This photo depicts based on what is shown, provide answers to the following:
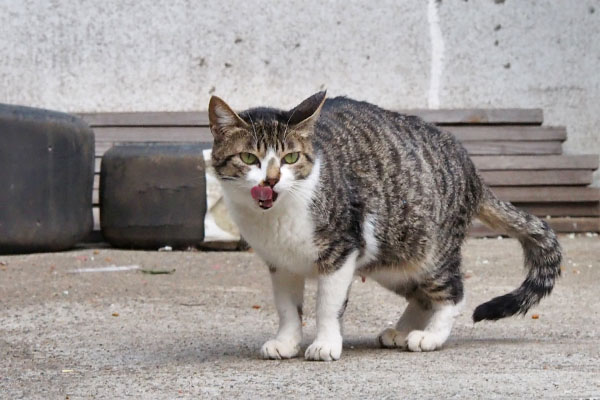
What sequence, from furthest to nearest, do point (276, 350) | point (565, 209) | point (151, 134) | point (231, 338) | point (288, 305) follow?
point (565, 209), point (151, 134), point (231, 338), point (288, 305), point (276, 350)

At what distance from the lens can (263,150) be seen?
336 centimetres

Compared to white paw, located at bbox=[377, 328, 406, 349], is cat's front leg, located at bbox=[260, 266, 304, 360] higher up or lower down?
higher up

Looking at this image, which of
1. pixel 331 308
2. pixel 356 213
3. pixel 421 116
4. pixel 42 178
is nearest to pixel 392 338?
pixel 331 308

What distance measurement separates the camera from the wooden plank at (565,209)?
337 inches

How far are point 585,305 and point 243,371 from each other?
2458 millimetres

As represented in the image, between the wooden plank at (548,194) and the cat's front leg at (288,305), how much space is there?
5136 mm

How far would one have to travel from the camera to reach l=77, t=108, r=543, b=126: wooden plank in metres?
8.33

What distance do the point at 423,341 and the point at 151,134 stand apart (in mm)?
5064

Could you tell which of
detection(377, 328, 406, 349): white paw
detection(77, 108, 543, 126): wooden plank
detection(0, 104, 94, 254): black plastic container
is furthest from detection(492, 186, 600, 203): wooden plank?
detection(377, 328, 406, 349): white paw

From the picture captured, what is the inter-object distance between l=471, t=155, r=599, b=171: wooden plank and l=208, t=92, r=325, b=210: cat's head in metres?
5.27

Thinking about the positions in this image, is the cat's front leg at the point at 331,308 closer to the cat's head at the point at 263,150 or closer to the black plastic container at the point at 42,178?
the cat's head at the point at 263,150

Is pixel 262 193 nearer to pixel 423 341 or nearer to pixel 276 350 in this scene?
pixel 276 350

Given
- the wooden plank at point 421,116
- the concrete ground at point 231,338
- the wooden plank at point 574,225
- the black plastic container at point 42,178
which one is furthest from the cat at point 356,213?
the wooden plank at point 574,225

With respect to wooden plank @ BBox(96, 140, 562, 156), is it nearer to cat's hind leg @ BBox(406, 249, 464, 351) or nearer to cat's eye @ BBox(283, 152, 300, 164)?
cat's hind leg @ BBox(406, 249, 464, 351)
